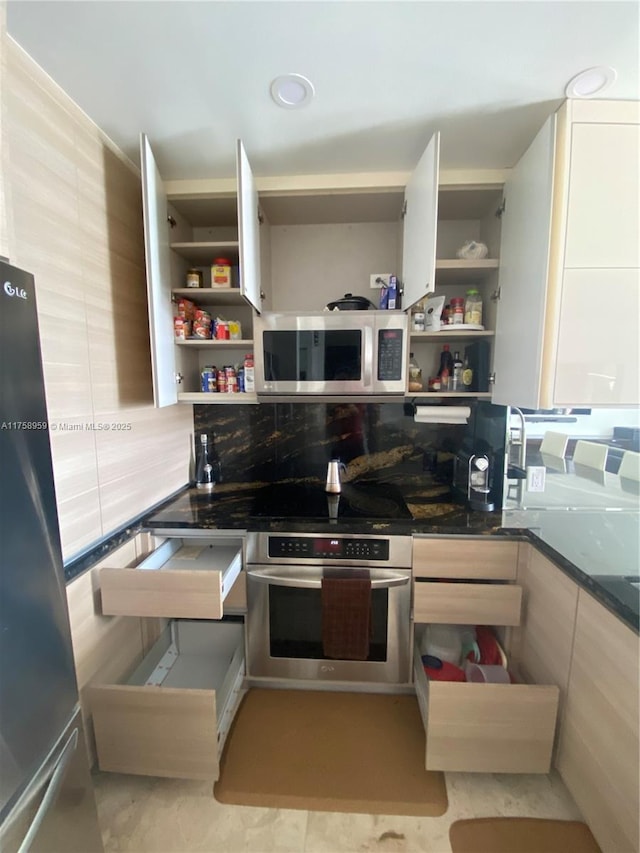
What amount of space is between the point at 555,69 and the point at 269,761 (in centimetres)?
242

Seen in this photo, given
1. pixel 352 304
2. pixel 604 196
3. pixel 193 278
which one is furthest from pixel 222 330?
pixel 604 196

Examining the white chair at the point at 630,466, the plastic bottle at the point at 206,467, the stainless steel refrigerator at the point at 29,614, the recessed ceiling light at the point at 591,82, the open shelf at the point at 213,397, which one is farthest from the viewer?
the plastic bottle at the point at 206,467

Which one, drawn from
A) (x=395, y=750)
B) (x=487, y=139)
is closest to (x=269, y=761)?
(x=395, y=750)

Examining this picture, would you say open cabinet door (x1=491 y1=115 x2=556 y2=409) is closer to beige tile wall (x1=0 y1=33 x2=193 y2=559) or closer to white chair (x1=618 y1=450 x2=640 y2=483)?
white chair (x1=618 y1=450 x2=640 y2=483)

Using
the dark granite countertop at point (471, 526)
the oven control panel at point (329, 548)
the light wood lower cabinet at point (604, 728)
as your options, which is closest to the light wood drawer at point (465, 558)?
the dark granite countertop at point (471, 526)

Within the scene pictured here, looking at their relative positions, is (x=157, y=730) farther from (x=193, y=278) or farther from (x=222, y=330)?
(x=193, y=278)

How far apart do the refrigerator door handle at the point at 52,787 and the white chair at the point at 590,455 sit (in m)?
2.22

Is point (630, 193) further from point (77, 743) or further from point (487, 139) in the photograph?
point (77, 743)

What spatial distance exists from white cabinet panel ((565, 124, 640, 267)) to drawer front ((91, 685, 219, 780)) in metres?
1.88

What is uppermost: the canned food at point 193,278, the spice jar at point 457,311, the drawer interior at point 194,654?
the canned food at point 193,278

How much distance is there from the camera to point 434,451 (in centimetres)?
170

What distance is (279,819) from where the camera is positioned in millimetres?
991

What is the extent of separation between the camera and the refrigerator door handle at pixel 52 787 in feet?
2.00

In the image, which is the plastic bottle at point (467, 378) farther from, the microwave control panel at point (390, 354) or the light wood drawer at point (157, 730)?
the light wood drawer at point (157, 730)
